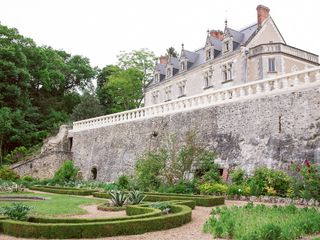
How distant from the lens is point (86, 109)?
33.9 meters

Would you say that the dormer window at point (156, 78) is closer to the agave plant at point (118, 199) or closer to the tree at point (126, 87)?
the tree at point (126, 87)

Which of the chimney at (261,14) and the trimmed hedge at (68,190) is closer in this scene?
the trimmed hedge at (68,190)

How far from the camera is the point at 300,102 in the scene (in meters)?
15.4

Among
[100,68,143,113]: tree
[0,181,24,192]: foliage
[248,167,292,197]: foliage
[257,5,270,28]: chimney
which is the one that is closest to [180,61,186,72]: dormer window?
[257,5,270,28]: chimney

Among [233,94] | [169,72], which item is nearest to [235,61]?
[233,94]

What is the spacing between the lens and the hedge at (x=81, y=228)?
7523 millimetres

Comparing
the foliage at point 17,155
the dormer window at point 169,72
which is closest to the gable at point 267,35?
the dormer window at point 169,72

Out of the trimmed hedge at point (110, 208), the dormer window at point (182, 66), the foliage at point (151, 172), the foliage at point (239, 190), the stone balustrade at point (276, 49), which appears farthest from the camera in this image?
the dormer window at point (182, 66)

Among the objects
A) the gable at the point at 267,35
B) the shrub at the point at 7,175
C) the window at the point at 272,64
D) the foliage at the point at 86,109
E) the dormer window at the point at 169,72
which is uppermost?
the gable at the point at 267,35

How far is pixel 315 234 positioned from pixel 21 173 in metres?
24.1

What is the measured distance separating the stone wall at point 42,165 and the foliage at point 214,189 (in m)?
15.4

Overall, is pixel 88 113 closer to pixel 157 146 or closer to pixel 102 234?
pixel 157 146

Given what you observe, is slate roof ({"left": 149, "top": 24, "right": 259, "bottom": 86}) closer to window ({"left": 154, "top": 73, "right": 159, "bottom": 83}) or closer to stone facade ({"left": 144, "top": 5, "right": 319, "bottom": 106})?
stone facade ({"left": 144, "top": 5, "right": 319, "bottom": 106})

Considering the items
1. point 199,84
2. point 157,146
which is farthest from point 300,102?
point 199,84
